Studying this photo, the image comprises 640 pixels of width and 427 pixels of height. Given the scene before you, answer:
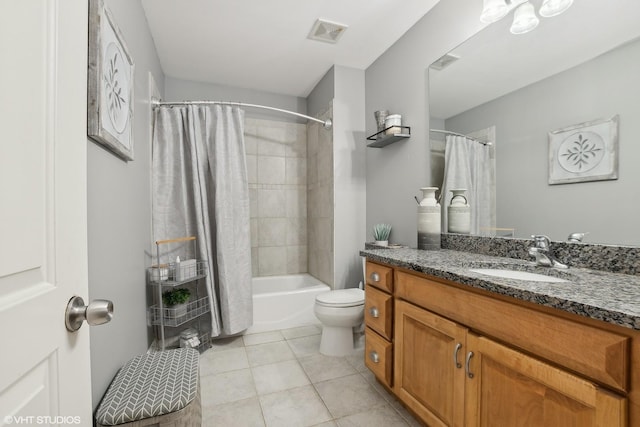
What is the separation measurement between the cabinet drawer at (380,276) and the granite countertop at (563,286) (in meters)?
0.09

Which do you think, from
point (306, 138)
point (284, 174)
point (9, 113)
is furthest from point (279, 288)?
point (9, 113)

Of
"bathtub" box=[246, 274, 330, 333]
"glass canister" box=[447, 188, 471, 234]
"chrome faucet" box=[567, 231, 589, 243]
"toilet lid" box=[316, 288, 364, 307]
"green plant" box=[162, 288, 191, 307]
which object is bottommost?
"bathtub" box=[246, 274, 330, 333]

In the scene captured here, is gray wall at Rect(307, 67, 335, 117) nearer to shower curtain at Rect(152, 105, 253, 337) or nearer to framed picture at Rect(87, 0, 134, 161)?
shower curtain at Rect(152, 105, 253, 337)

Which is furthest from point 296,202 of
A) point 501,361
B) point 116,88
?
point 501,361

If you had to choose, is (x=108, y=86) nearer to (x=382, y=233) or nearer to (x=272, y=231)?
(x=382, y=233)

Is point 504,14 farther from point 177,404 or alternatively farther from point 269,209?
point 269,209

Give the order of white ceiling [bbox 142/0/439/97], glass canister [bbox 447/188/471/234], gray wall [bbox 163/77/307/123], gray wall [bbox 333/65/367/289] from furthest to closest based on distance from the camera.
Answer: gray wall [bbox 163/77/307/123], gray wall [bbox 333/65/367/289], white ceiling [bbox 142/0/439/97], glass canister [bbox 447/188/471/234]

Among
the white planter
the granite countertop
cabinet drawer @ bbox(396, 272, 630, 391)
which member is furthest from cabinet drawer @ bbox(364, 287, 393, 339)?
the white planter

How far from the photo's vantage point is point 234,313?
2352 mm

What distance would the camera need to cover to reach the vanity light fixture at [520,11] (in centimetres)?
126

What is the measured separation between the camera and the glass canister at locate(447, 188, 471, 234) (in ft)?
5.59

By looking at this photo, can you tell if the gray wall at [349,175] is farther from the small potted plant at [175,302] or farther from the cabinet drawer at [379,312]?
the small potted plant at [175,302]

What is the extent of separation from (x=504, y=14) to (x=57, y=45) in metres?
1.81

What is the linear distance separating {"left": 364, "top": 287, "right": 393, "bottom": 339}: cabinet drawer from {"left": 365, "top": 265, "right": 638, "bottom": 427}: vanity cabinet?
0.19 feet
